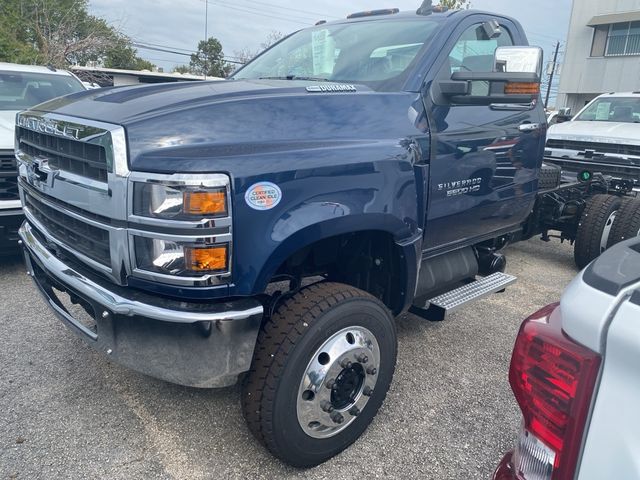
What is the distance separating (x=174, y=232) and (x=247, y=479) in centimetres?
120

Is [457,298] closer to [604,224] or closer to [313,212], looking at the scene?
[313,212]

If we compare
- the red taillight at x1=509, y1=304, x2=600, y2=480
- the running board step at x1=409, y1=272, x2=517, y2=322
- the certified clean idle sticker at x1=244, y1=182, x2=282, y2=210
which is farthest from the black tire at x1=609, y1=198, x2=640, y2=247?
the red taillight at x1=509, y1=304, x2=600, y2=480

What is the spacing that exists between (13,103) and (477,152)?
204 inches

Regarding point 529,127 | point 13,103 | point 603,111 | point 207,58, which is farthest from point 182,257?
point 207,58

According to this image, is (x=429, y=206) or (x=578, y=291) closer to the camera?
(x=578, y=291)

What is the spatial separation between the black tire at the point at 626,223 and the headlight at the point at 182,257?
15.3 ft

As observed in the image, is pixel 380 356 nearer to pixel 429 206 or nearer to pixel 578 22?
pixel 429 206

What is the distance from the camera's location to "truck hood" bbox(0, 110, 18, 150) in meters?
4.38

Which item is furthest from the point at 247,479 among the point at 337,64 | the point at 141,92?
the point at 337,64

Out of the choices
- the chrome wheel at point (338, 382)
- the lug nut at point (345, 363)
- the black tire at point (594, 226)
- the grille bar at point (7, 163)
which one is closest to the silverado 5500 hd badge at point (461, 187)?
the chrome wheel at point (338, 382)

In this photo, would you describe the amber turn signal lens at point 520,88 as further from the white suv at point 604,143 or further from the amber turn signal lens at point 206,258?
the white suv at point 604,143

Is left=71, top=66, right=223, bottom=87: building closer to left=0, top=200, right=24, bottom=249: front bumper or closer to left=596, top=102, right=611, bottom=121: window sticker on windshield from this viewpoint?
left=596, top=102, right=611, bottom=121: window sticker on windshield

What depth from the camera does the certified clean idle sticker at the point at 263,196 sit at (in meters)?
1.91

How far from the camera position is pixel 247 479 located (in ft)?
7.43
